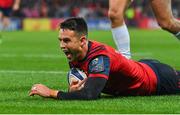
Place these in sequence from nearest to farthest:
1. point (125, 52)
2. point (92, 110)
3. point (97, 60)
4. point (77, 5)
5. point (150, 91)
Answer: point (92, 110) < point (97, 60) < point (150, 91) < point (125, 52) < point (77, 5)

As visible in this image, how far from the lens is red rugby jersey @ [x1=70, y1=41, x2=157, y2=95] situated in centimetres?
687

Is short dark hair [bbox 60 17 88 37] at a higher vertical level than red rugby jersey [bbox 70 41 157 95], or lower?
higher

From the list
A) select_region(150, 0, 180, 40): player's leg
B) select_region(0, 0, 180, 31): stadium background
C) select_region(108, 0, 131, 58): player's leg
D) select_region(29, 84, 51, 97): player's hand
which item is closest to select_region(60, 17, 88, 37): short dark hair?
select_region(29, 84, 51, 97): player's hand

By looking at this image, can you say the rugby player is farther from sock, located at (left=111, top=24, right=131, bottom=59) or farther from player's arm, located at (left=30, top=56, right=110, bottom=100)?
sock, located at (left=111, top=24, right=131, bottom=59)

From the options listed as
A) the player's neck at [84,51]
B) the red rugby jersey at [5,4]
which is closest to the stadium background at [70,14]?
the red rugby jersey at [5,4]

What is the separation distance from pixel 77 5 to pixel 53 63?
3260cm

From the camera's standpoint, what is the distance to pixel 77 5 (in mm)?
46312

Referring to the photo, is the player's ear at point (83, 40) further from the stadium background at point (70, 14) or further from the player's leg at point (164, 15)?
the stadium background at point (70, 14)

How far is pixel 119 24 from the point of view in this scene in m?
9.09

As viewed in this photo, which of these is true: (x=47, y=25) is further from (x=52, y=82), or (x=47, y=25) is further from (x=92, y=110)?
(x=92, y=110)

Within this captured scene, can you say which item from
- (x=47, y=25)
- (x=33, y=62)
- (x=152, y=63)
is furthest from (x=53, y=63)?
(x=47, y=25)

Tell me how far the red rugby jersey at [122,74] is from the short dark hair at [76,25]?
0.22m

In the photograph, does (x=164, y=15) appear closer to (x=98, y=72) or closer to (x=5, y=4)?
(x=98, y=72)

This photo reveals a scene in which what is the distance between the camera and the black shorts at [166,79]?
24.3ft
